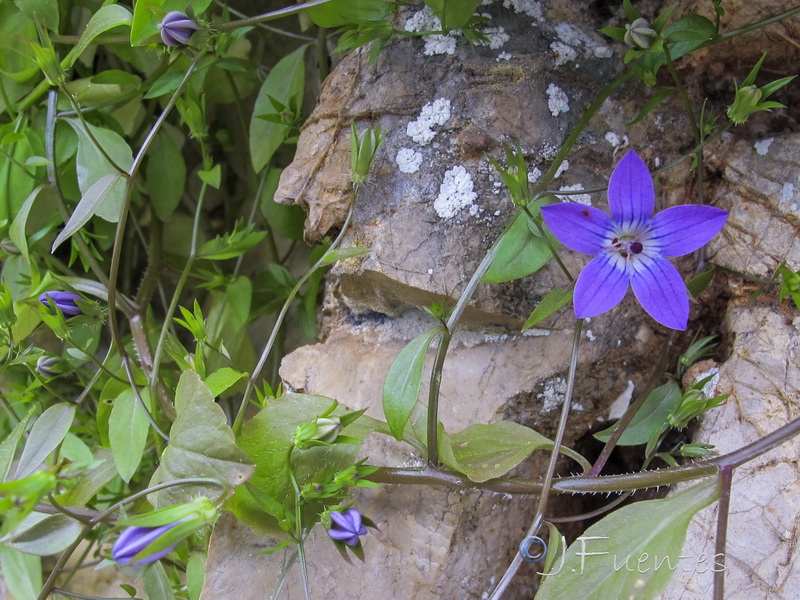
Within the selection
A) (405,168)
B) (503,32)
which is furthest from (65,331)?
(503,32)

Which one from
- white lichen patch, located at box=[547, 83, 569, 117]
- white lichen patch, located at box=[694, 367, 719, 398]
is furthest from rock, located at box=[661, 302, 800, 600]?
white lichen patch, located at box=[547, 83, 569, 117]

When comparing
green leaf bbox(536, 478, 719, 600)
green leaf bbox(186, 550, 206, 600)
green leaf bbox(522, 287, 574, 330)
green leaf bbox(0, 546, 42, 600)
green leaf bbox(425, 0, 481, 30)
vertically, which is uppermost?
green leaf bbox(425, 0, 481, 30)

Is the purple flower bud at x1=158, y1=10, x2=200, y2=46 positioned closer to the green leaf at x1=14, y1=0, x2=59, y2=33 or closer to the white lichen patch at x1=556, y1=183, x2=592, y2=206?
the green leaf at x1=14, y1=0, x2=59, y2=33

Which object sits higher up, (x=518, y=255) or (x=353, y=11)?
(x=353, y=11)

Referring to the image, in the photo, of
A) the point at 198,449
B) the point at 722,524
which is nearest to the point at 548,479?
the point at 722,524

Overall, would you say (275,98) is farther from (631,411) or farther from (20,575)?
(20,575)

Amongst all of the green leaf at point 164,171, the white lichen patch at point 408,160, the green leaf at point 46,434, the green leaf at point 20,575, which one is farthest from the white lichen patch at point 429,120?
the green leaf at point 20,575
